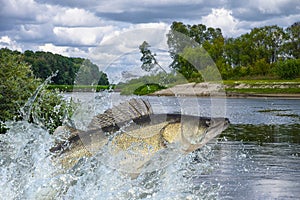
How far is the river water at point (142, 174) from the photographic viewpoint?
8.42m

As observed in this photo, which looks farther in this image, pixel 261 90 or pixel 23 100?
pixel 261 90

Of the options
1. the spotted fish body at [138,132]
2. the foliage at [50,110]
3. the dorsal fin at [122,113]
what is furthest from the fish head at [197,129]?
the foliage at [50,110]

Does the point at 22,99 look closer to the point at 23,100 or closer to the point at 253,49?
the point at 23,100

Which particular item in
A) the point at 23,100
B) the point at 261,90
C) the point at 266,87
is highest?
the point at 23,100

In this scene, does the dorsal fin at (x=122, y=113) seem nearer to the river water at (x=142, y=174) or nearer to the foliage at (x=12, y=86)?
the river water at (x=142, y=174)

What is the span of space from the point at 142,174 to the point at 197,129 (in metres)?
2.18

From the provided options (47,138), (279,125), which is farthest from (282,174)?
(279,125)

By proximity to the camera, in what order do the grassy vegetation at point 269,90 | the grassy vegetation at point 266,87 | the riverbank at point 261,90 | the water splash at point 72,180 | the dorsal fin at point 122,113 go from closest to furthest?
the dorsal fin at point 122,113 → the water splash at point 72,180 → the riverbank at point 261,90 → the grassy vegetation at point 269,90 → the grassy vegetation at point 266,87

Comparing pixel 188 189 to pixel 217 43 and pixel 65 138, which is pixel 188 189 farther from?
pixel 217 43

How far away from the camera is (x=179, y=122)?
750 centimetres

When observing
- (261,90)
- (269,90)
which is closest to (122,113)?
(269,90)

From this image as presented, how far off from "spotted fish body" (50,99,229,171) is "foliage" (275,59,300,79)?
61815 mm

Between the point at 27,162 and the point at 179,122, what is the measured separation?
10.4 ft

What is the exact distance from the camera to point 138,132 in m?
7.81
